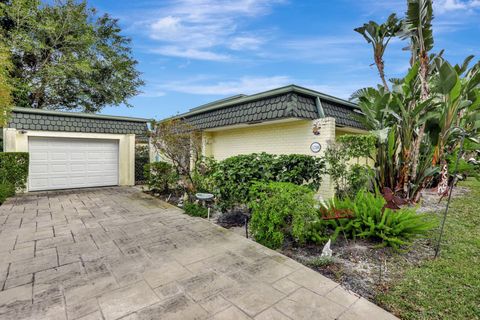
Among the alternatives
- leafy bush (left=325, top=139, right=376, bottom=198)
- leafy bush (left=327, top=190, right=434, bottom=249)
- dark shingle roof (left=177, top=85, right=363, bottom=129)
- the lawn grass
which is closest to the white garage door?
dark shingle roof (left=177, top=85, right=363, bottom=129)

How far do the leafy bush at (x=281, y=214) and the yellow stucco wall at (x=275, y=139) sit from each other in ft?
8.33

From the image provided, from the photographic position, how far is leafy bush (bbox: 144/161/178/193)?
839 cm

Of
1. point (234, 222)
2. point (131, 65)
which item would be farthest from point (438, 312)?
point (131, 65)

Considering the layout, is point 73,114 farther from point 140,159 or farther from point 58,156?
point 140,159

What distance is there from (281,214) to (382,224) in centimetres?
162

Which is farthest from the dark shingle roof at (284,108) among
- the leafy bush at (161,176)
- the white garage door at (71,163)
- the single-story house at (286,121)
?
the white garage door at (71,163)

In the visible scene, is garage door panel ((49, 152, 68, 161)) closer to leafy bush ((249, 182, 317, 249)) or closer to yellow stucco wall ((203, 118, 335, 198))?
yellow stucco wall ((203, 118, 335, 198))

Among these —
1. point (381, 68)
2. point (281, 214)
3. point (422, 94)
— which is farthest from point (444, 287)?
point (381, 68)

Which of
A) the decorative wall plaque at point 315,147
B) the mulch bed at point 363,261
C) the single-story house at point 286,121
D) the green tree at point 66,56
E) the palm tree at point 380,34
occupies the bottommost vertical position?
the mulch bed at point 363,261

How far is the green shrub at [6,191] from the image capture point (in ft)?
23.0

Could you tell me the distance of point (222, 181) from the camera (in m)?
5.27

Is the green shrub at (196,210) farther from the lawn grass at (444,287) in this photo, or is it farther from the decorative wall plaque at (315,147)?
the lawn grass at (444,287)

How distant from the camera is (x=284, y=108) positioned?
6.10m

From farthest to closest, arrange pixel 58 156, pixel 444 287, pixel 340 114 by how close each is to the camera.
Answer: pixel 58 156 < pixel 340 114 < pixel 444 287
